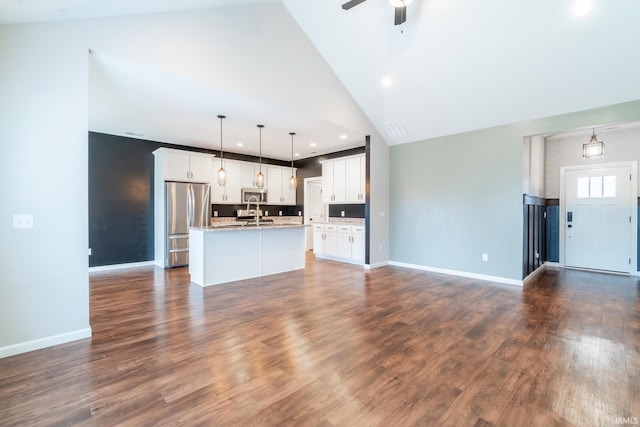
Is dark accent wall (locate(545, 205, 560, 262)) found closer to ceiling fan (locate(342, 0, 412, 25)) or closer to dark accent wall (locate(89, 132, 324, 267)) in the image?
ceiling fan (locate(342, 0, 412, 25))

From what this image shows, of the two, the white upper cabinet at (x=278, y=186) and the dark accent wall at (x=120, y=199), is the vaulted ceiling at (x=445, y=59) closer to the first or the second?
the dark accent wall at (x=120, y=199)

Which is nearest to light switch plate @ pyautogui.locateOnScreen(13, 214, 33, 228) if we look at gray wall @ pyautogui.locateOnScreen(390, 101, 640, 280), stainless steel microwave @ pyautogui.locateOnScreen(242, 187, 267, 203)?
stainless steel microwave @ pyautogui.locateOnScreen(242, 187, 267, 203)

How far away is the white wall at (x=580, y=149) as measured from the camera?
5.19 metres

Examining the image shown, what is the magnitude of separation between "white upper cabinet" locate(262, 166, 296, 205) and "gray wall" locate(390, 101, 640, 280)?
3.28 meters

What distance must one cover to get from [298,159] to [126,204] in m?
4.56

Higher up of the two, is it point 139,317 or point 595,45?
point 595,45

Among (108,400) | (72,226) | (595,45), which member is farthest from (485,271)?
(72,226)

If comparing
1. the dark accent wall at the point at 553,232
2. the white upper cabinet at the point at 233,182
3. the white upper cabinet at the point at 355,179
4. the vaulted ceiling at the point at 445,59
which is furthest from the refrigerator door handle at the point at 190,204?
the dark accent wall at the point at 553,232

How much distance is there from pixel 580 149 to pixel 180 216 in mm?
8258

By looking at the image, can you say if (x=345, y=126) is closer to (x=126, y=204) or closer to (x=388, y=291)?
(x=388, y=291)

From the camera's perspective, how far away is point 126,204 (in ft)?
19.1

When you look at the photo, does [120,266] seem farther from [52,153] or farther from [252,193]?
[52,153]

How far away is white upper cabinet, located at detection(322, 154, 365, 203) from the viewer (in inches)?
259

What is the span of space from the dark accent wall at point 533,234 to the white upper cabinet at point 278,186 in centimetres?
570
